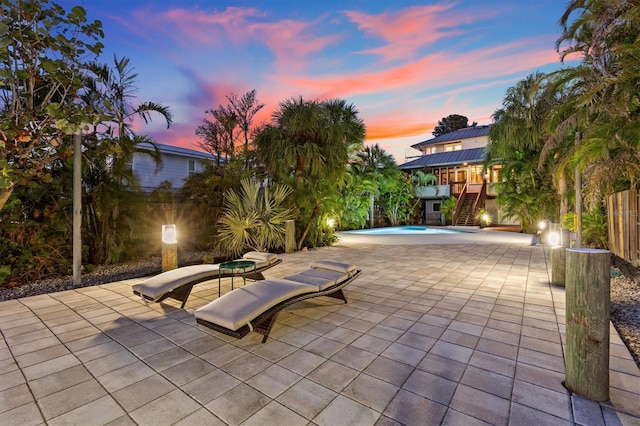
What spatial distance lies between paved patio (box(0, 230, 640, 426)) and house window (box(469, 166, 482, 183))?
68.9 feet

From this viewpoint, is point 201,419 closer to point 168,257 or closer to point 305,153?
point 168,257

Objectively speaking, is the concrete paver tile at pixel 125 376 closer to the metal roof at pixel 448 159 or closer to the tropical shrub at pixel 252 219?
the tropical shrub at pixel 252 219

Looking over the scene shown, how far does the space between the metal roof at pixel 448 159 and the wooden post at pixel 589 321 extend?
2213 cm

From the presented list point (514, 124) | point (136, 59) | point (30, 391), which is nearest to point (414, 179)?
point (514, 124)

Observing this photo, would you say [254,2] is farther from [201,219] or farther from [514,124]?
[514,124]

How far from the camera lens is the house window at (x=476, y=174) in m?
23.0

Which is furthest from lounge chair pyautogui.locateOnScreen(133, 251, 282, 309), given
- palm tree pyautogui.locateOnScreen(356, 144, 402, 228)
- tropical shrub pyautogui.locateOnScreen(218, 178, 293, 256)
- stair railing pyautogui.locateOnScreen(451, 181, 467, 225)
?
stair railing pyautogui.locateOnScreen(451, 181, 467, 225)

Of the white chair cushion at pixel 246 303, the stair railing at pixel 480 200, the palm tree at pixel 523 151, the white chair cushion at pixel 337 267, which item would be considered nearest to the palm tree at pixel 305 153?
the white chair cushion at pixel 337 267

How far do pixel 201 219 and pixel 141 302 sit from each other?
16.6ft

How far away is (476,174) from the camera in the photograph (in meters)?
23.3

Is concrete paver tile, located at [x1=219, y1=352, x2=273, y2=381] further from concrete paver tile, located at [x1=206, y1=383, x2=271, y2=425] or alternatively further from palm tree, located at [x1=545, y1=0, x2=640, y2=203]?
palm tree, located at [x1=545, y1=0, x2=640, y2=203]

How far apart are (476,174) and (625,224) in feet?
59.3

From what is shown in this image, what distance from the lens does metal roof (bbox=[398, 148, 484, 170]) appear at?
2255 centimetres

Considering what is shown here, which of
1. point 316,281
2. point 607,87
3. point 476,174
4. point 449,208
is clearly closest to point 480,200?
point 449,208
